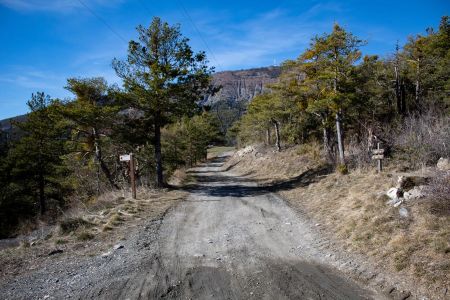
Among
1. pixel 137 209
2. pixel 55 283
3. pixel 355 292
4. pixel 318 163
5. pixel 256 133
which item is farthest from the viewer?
pixel 256 133

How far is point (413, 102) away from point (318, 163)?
1432 centimetres

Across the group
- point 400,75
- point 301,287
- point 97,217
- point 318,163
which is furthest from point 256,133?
point 301,287

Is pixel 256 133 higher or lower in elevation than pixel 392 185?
higher

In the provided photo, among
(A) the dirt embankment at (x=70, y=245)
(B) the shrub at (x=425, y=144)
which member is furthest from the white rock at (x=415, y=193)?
(A) the dirt embankment at (x=70, y=245)

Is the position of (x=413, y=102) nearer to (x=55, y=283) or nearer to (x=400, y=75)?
(x=400, y=75)

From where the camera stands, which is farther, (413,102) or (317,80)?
Answer: (413,102)

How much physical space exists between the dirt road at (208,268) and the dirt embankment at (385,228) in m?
0.80

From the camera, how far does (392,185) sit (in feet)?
32.2

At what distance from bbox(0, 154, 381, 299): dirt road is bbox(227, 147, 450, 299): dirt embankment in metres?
0.80

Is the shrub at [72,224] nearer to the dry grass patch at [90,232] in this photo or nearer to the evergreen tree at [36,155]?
the dry grass patch at [90,232]

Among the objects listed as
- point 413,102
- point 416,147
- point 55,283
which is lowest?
point 55,283

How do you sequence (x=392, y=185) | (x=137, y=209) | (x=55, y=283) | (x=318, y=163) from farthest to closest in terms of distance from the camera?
(x=318, y=163), (x=137, y=209), (x=392, y=185), (x=55, y=283)

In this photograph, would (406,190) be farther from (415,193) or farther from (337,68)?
(337,68)

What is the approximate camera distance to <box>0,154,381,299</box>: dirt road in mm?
5742
